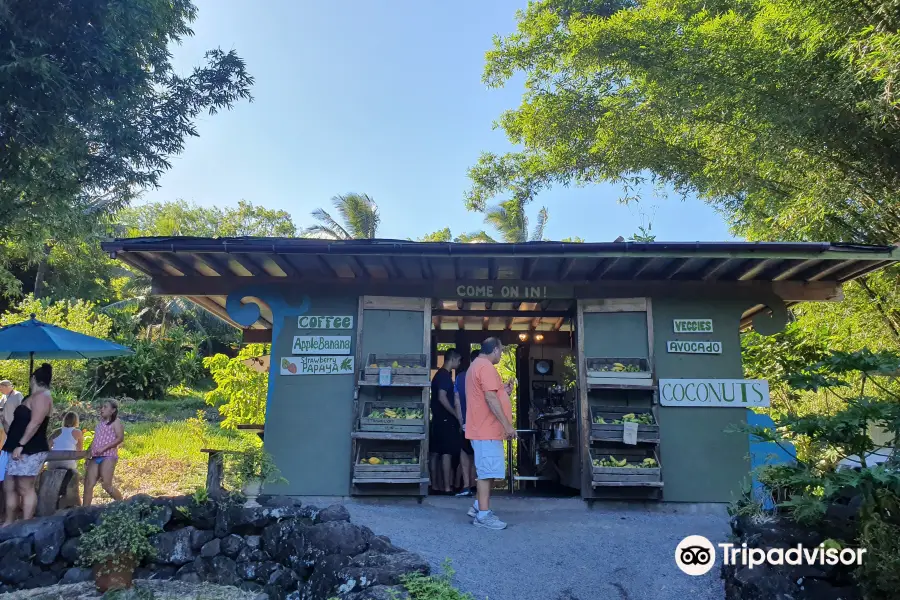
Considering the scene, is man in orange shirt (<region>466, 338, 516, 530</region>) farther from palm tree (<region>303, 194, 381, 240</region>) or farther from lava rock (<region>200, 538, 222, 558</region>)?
palm tree (<region>303, 194, 381, 240</region>)

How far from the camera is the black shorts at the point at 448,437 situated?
25.9 feet

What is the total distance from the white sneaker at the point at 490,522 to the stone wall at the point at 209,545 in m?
1.21

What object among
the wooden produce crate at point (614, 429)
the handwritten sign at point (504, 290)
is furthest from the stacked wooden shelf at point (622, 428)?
the handwritten sign at point (504, 290)

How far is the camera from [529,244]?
21.5 feet

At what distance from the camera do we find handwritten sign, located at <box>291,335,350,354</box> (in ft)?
24.1

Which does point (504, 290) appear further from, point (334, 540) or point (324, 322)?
point (334, 540)

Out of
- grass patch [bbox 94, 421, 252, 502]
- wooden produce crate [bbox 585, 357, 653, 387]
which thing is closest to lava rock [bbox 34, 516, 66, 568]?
grass patch [bbox 94, 421, 252, 502]

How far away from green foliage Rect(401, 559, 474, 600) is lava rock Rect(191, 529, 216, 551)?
236 centimetres

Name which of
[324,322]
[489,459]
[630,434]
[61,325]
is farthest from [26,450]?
[61,325]

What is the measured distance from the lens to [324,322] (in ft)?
24.4

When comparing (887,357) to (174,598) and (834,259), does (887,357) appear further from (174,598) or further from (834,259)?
(174,598)

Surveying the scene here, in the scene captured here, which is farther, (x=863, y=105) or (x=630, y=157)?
(x=630, y=157)

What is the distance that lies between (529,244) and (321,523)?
3.49 m

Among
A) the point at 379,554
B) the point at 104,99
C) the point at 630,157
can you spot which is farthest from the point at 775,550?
the point at 630,157
